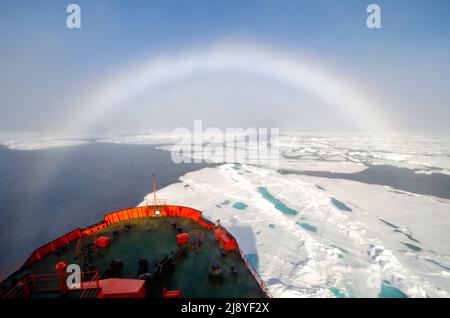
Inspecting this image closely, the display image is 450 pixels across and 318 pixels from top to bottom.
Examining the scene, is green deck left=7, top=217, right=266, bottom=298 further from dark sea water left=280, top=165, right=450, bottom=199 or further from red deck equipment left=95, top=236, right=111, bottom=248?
dark sea water left=280, top=165, right=450, bottom=199

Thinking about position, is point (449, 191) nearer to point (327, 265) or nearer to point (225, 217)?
point (327, 265)

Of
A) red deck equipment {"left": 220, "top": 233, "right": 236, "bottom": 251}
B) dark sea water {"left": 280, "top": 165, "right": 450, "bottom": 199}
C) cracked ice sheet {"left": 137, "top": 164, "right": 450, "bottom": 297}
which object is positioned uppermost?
red deck equipment {"left": 220, "top": 233, "right": 236, "bottom": 251}

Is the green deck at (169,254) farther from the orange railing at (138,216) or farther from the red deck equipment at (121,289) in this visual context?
the red deck equipment at (121,289)

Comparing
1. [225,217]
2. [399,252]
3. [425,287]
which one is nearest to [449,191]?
[399,252]

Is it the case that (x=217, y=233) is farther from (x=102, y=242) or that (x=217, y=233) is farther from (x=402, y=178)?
(x=402, y=178)

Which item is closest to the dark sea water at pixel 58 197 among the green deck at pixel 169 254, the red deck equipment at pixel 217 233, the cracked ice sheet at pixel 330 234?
the cracked ice sheet at pixel 330 234

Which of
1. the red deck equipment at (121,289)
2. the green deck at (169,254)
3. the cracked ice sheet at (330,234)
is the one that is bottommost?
the cracked ice sheet at (330,234)

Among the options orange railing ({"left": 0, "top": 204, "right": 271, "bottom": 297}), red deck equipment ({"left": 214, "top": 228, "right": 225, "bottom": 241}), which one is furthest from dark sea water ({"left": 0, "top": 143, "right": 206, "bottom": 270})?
red deck equipment ({"left": 214, "top": 228, "right": 225, "bottom": 241})
